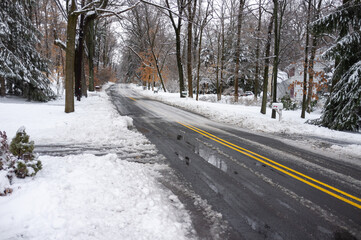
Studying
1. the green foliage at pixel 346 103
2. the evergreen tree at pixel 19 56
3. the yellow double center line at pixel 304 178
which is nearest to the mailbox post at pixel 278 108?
the green foliage at pixel 346 103

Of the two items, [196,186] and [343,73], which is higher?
[343,73]

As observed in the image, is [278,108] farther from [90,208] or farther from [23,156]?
[23,156]

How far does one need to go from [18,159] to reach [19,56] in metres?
14.4

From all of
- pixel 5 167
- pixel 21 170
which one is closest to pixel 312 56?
pixel 21 170

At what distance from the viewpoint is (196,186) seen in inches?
170

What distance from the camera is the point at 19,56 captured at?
1450 cm

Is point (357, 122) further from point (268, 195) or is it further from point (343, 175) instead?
point (268, 195)

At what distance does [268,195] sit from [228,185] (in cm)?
76

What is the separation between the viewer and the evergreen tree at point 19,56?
13.3 meters

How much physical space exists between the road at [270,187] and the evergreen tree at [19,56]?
12240mm

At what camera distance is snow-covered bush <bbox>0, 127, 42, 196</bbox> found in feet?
11.6

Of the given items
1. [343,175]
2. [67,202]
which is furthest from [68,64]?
[343,175]

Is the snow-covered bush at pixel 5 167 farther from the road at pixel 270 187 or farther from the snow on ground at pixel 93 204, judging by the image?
the road at pixel 270 187

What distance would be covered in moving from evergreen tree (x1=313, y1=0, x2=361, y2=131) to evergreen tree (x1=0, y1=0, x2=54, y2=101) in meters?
17.6
